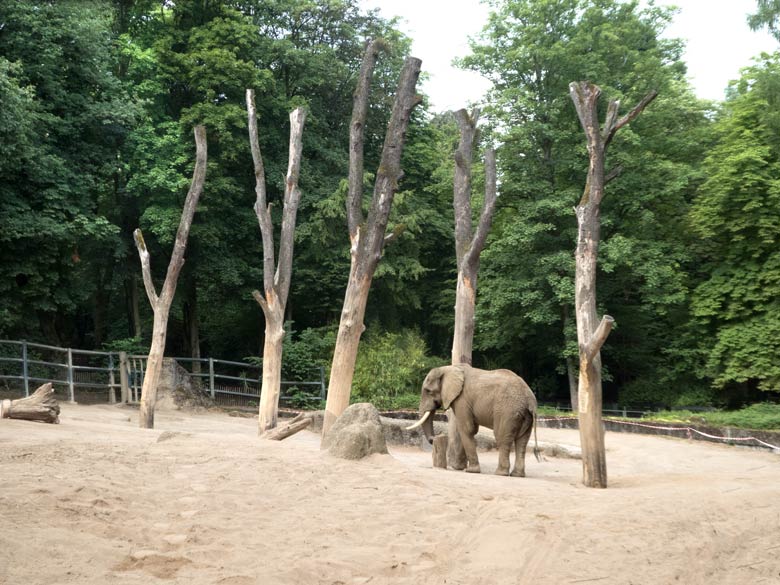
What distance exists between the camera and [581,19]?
28.6 m

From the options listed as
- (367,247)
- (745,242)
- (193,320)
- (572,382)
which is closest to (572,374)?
(572,382)

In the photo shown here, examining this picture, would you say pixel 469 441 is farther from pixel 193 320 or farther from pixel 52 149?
pixel 193 320

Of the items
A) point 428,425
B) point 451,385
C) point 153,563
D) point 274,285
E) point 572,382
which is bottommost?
point 153,563

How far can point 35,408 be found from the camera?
13922mm

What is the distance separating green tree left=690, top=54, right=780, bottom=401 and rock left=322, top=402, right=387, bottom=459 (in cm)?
1773

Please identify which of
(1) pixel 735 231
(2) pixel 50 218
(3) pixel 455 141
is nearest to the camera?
(2) pixel 50 218

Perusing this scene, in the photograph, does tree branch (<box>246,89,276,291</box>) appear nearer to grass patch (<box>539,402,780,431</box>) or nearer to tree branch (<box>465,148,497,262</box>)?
tree branch (<box>465,148,497,262</box>)

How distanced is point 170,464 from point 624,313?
2284 centimetres

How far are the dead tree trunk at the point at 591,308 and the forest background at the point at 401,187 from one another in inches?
531

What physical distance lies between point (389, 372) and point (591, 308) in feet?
50.2

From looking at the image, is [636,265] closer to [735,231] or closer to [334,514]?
[735,231]

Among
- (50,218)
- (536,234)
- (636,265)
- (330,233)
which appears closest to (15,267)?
(50,218)

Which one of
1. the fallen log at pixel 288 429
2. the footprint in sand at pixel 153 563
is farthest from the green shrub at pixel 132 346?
the footprint in sand at pixel 153 563

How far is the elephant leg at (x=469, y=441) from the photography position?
13.0 metres
